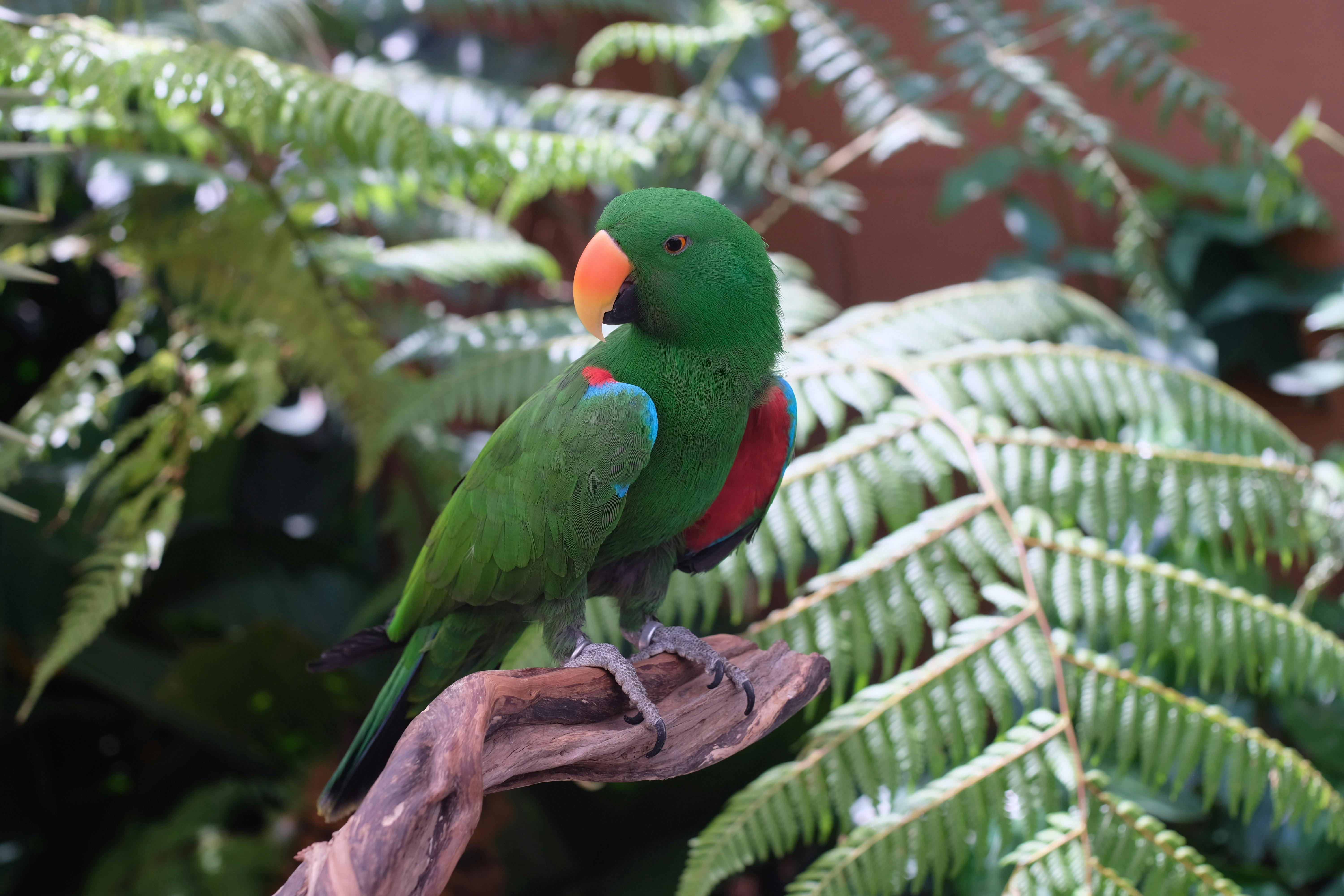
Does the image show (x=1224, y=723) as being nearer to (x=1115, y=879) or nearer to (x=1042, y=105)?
(x=1115, y=879)

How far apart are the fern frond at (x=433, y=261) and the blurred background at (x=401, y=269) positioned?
13 mm

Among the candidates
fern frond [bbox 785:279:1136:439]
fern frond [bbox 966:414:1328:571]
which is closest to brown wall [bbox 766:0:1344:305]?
fern frond [bbox 785:279:1136:439]

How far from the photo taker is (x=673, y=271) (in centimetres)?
106

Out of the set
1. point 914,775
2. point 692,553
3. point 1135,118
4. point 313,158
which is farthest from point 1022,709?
point 1135,118

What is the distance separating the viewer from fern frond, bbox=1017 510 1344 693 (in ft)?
4.91

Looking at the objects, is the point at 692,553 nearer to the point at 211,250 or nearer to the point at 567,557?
the point at 567,557

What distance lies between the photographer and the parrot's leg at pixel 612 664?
45.4 inches

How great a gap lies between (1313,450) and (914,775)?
2.20 metres

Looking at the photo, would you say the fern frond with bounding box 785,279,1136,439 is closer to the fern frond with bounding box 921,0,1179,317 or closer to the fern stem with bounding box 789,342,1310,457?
the fern stem with bounding box 789,342,1310,457

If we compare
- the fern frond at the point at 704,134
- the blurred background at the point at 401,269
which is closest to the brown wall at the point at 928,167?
the blurred background at the point at 401,269

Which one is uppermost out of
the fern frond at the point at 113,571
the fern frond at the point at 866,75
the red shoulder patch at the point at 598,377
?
the fern frond at the point at 866,75

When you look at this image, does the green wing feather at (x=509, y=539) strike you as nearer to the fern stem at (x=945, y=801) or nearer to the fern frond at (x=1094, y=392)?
the fern stem at (x=945, y=801)

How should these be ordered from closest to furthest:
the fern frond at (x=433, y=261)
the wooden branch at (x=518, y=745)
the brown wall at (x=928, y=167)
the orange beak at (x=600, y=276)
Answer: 1. the wooden branch at (x=518, y=745)
2. the orange beak at (x=600, y=276)
3. the fern frond at (x=433, y=261)
4. the brown wall at (x=928, y=167)

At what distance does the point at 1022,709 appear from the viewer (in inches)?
81.0
